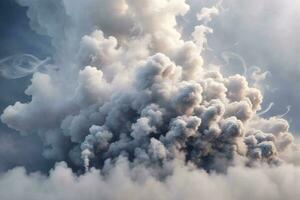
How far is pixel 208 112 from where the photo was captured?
65.0 m

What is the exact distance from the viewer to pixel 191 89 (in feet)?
210

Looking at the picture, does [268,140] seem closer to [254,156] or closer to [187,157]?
[254,156]

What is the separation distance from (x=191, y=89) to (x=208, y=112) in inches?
159

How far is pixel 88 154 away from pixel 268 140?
85.8 feet

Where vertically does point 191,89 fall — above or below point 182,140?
above

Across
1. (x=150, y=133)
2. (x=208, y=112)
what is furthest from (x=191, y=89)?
(x=150, y=133)

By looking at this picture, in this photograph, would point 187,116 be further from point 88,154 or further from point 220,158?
point 88,154

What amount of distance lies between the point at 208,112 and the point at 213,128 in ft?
7.55

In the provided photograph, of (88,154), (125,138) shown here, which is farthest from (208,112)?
(88,154)

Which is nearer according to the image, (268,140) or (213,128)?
(213,128)

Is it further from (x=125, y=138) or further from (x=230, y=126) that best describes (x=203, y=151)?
(x=125, y=138)

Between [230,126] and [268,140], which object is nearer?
[230,126]

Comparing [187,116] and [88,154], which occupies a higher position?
[187,116]

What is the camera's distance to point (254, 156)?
224 feet
